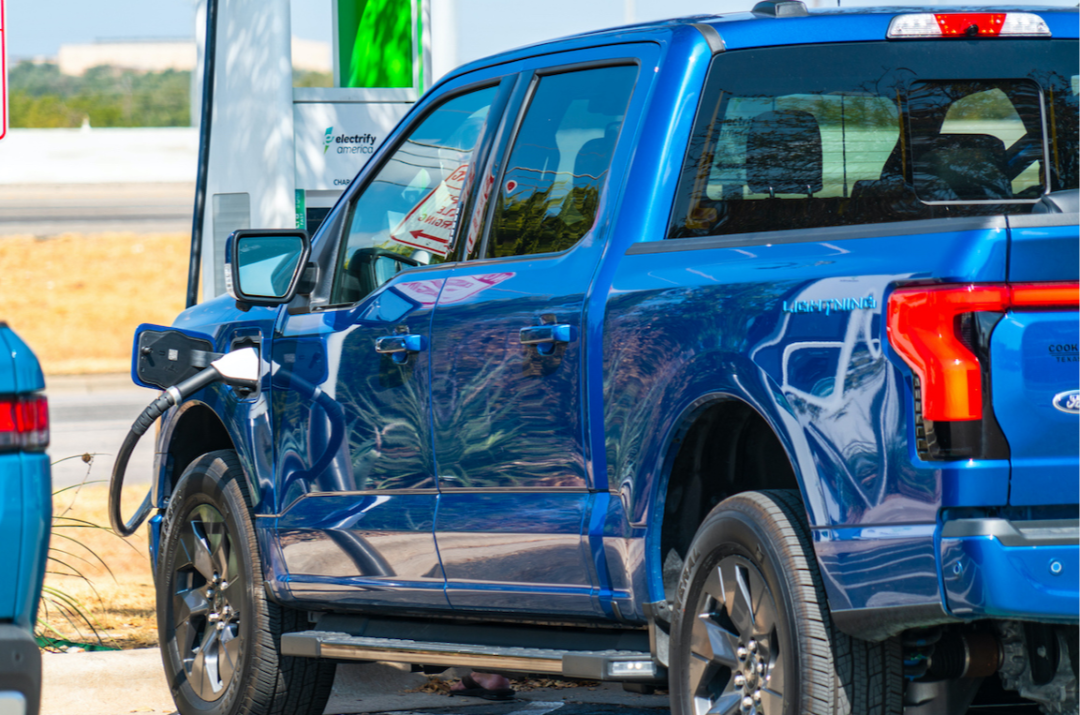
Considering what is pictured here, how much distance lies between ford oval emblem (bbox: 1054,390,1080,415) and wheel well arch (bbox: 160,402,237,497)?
3.75 metres

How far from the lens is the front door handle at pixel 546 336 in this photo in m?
4.40

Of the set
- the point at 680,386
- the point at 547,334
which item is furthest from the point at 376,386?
the point at 680,386

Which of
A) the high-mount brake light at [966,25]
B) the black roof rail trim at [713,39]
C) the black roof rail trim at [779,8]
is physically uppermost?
the black roof rail trim at [779,8]

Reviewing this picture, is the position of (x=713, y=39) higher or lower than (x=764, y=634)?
higher

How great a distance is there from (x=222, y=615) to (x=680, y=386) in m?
2.57

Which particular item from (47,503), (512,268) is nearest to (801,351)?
(512,268)

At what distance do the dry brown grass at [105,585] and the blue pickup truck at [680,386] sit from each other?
1.72 meters

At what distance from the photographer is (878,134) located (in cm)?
453

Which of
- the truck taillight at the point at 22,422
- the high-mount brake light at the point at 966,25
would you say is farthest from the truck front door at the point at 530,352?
the truck taillight at the point at 22,422

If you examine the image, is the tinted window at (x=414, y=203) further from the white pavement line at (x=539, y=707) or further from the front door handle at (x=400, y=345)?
the white pavement line at (x=539, y=707)

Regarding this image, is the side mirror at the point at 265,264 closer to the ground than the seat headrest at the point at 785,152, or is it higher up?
closer to the ground

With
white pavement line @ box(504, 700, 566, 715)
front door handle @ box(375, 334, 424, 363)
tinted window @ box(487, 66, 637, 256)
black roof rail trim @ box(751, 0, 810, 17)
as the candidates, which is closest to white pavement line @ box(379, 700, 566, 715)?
white pavement line @ box(504, 700, 566, 715)

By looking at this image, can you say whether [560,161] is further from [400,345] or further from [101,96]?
[101,96]

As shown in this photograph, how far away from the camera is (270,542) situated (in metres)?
5.68
